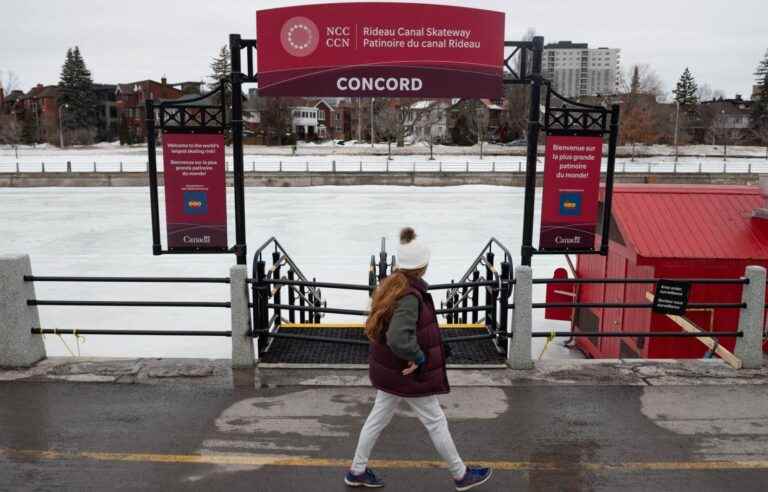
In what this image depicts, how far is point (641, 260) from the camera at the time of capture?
945 centimetres

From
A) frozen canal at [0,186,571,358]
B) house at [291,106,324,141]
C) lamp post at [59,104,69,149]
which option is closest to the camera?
frozen canal at [0,186,571,358]

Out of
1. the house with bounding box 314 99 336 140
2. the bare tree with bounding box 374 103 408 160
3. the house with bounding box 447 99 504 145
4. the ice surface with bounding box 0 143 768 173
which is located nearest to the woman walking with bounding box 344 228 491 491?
the ice surface with bounding box 0 143 768 173

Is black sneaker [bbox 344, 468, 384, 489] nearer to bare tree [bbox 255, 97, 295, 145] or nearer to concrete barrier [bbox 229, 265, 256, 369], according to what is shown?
concrete barrier [bbox 229, 265, 256, 369]

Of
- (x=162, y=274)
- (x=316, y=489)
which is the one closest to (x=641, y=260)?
(x=316, y=489)

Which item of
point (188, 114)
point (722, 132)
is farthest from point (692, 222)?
point (722, 132)

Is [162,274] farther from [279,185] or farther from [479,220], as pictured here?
[279,185]

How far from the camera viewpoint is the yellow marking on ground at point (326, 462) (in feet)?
16.2

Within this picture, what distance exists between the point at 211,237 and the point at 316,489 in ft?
11.6

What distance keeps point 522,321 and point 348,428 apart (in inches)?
88.8

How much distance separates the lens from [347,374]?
6840 millimetres

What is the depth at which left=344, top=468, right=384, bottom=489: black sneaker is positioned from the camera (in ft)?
15.2

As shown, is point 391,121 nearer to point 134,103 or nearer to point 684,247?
point 134,103

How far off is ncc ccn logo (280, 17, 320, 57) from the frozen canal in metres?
6.74

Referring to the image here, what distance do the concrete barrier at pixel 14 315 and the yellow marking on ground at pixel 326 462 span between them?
81.4 inches
